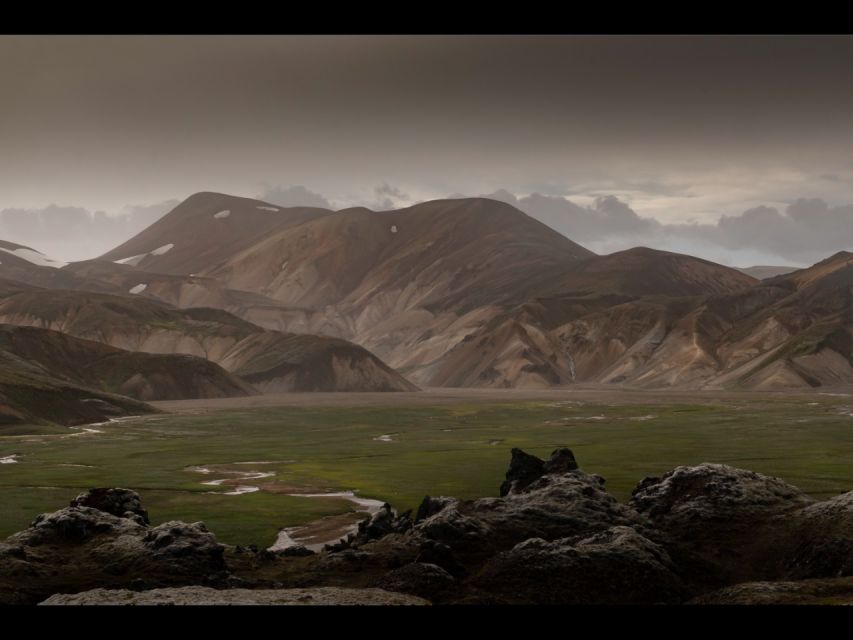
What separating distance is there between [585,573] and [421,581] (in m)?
5.84

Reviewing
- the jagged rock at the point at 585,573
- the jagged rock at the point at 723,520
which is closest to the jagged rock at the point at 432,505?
the jagged rock at the point at 585,573

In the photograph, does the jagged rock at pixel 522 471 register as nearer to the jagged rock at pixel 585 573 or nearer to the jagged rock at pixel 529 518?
the jagged rock at pixel 529 518

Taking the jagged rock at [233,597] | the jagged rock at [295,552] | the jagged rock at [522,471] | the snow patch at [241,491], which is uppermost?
the jagged rock at [522,471]

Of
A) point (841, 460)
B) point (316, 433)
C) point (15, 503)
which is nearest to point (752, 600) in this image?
point (15, 503)

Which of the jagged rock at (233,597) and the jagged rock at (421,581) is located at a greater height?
the jagged rock at (233,597)

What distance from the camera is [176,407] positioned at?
168750 millimetres

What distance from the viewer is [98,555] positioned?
3600 centimetres

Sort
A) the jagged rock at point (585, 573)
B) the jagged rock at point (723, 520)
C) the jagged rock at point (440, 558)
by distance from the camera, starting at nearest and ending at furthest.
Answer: the jagged rock at point (585, 573) → the jagged rock at point (440, 558) → the jagged rock at point (723, 520)

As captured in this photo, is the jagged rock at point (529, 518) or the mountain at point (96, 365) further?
the mountain at point (96, 365)

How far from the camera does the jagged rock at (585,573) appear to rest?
32.3 meters

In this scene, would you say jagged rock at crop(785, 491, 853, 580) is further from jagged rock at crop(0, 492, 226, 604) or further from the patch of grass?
jagged rock at crop(0, 492, 226, 604)

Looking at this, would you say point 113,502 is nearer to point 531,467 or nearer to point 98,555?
point 98,555

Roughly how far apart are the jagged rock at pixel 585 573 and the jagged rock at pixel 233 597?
14.2 ft

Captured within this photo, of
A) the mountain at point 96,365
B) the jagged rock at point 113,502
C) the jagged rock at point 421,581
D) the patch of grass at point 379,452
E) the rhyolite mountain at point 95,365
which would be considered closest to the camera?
the jagged rock at point 421,581
